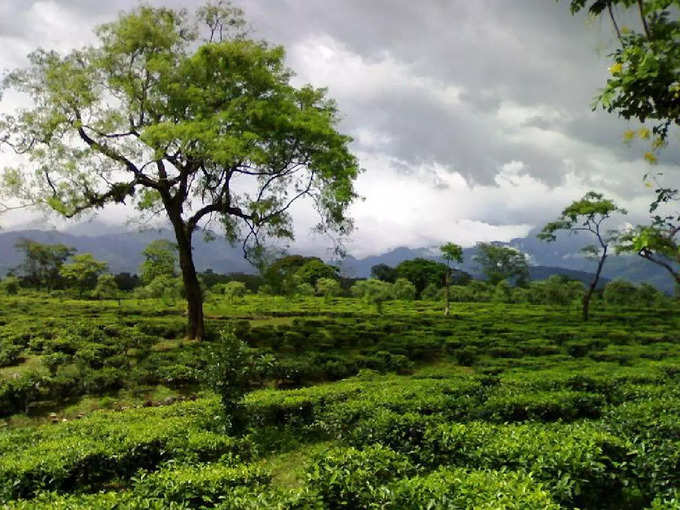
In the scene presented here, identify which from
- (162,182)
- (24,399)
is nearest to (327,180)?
(162,182)

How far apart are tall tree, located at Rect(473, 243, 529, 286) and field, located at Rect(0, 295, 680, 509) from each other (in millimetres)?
80075

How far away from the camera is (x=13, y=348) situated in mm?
16203

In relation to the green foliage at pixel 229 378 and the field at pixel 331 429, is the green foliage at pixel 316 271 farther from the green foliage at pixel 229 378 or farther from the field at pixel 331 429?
the green foliage at pixel 229 378

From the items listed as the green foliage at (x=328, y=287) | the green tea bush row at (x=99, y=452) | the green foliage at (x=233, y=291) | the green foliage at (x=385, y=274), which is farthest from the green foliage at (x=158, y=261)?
the green foliage at (x=385, y=274)

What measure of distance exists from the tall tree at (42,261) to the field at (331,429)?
52497 millimetres

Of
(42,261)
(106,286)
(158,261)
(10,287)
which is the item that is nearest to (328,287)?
(158,261)

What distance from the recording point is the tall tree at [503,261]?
97.9 metres

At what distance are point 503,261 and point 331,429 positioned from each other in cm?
9706

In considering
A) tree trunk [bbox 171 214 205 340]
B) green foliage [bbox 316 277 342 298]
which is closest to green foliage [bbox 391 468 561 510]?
tree trunk [bbox 171 214 205 340]

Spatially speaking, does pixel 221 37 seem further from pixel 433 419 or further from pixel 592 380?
pixel 592 380

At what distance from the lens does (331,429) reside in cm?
996

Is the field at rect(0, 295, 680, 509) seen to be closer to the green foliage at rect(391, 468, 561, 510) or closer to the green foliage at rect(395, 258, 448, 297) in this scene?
the green foliage at rect(391, 468, 561, 510)

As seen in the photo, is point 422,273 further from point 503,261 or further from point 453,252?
point 453,252

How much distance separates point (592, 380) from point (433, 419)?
267 inches
